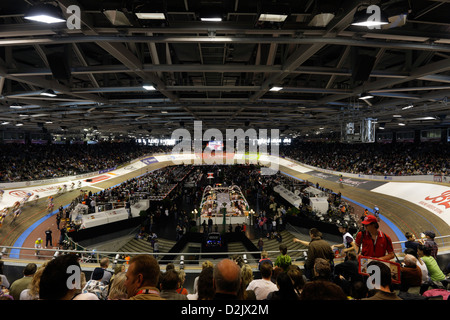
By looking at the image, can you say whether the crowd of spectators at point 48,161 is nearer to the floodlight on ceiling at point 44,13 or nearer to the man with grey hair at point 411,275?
the floodlight on ceiling at point 44,13

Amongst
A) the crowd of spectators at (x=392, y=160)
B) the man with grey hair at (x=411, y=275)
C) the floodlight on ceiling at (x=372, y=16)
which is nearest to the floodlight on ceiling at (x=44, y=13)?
the floodlight on ceiling at (x=372, y=16)

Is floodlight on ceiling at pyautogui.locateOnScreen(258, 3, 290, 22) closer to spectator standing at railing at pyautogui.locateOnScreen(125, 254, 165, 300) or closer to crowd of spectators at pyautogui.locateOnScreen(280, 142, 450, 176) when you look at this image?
spectator standing at railing at pyautogui.locateOnScreen(125, 254, 165, 300)

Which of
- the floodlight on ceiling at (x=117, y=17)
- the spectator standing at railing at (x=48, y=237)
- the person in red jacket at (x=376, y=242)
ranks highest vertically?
the floodlight on ceiling at (x=117, y=17)

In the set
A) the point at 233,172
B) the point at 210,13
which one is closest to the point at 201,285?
the point at 210,13

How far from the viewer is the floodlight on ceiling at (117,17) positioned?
3561mm

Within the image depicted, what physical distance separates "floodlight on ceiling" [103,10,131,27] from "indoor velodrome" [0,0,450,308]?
2 cm

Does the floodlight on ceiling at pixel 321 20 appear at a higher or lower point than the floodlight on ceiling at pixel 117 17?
higher

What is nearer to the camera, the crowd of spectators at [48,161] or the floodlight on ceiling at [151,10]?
the floodlight on ceiling at [151,10]

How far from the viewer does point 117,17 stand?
3.69 m

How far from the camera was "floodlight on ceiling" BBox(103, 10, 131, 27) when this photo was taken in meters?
3.56

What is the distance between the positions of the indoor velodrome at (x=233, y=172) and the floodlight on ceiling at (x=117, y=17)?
0.02m

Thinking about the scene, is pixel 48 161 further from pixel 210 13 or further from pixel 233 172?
pixel 210 13

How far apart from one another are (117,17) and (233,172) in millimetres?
28244
